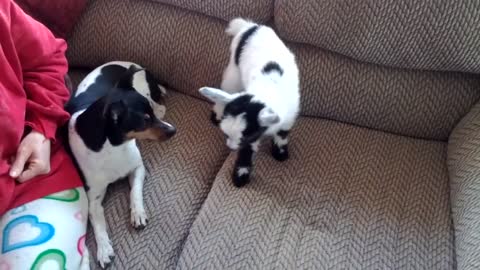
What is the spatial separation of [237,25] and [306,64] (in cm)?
24

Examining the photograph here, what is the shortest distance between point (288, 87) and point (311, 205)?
32 cm

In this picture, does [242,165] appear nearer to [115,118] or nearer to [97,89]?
[115,118]

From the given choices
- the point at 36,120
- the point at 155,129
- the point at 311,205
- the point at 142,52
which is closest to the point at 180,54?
the point at 142,52

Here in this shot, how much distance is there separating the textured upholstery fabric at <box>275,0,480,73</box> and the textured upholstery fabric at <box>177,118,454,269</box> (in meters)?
0.25

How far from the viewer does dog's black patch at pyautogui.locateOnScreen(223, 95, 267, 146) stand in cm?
114

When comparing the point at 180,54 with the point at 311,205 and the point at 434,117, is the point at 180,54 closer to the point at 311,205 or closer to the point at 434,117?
the point at 311,205

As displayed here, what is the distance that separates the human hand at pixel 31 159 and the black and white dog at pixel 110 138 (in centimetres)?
11

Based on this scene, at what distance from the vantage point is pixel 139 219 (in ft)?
3.79

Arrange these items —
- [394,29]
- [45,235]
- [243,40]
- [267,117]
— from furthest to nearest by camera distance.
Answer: [243,40], [394,29], [267,117], [45,235]

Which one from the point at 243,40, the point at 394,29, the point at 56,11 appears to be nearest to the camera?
the point at 394,29

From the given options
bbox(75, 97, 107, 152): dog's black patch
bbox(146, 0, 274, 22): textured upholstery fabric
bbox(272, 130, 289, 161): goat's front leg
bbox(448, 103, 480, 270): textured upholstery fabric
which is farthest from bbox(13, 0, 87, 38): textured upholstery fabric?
bbox(448, 103, 480, 270): textured upholstery fabric

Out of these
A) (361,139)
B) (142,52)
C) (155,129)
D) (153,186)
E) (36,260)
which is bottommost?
(36,260)

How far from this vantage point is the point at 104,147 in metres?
1.20

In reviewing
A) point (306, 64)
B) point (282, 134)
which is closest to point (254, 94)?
point (282, 134)
